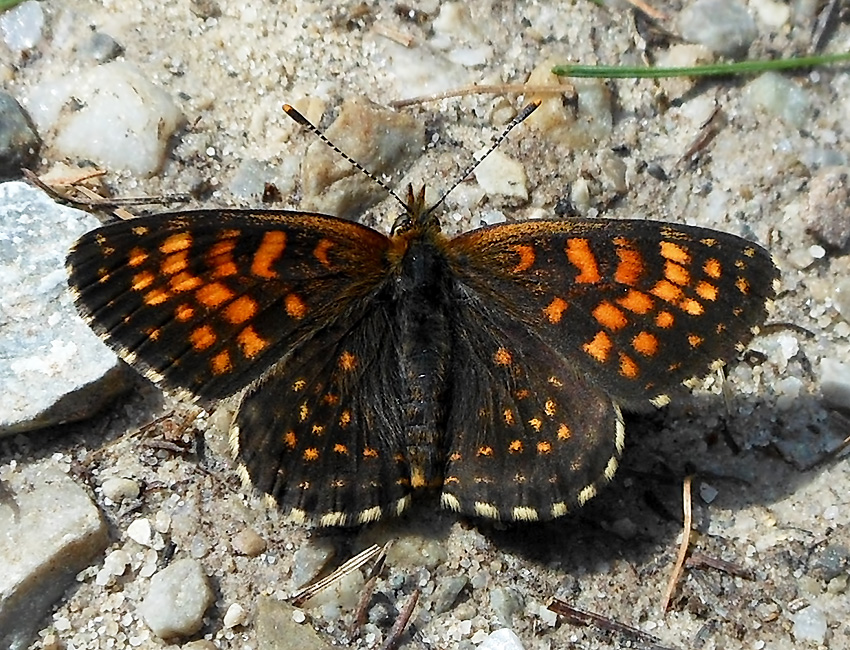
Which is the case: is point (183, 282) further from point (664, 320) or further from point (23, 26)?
point (23, 26)

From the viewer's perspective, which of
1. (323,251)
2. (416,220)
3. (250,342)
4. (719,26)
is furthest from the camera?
(719,26)

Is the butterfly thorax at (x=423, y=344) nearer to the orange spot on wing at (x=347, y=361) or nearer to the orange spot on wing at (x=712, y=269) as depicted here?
the orange spot on wing at (x=347, y=361)

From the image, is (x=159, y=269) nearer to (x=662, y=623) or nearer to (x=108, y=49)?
(x=108, y=49)

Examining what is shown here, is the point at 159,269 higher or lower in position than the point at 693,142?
lower

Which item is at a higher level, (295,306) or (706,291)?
(706,291)

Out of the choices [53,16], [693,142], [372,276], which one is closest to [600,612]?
[372,276]

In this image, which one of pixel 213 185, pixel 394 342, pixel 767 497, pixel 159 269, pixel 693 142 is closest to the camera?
pixel 159 269

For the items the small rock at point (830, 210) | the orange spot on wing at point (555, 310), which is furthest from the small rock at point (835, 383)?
the orange spot on wing at point (555, 310)

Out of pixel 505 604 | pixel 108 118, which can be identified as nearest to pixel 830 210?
pixel 505 604
